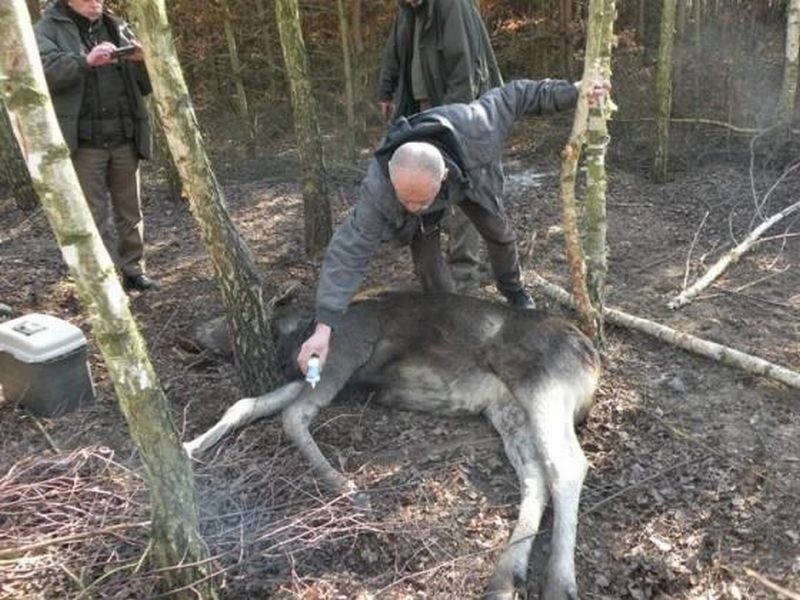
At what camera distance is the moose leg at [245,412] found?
4.06m

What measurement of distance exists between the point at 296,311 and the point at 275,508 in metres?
1.67

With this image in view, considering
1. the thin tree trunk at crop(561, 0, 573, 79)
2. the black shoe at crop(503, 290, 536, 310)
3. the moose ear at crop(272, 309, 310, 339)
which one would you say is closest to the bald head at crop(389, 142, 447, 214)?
the moose ear at crop(272, 309, 310, 339)

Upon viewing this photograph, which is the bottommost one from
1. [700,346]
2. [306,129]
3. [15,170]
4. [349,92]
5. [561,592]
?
[561,592]

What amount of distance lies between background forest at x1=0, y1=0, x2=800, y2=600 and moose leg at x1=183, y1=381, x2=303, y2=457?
79 mm

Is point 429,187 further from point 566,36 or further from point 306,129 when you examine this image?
point 566,36

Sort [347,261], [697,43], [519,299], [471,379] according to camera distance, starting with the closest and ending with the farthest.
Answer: [347,261], [471,379], [519,299], [697,43]

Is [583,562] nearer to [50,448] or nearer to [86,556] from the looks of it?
[86,556]

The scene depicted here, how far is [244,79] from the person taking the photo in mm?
12258

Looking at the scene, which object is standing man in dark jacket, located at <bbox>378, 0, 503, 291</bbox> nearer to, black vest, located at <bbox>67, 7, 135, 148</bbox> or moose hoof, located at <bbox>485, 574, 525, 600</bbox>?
black vest, located at <bbox>67, 7, 135, 148</bbox>

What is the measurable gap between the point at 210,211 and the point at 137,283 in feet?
7.49

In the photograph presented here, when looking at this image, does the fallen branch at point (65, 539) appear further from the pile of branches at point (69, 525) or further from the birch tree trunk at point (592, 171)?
the birch tree trunk at point (592, 171)

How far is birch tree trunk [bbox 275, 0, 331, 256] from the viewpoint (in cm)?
588

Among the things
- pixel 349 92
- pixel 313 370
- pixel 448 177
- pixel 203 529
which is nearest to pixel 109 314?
pixel 203 529

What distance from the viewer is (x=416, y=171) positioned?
395 centimetres
